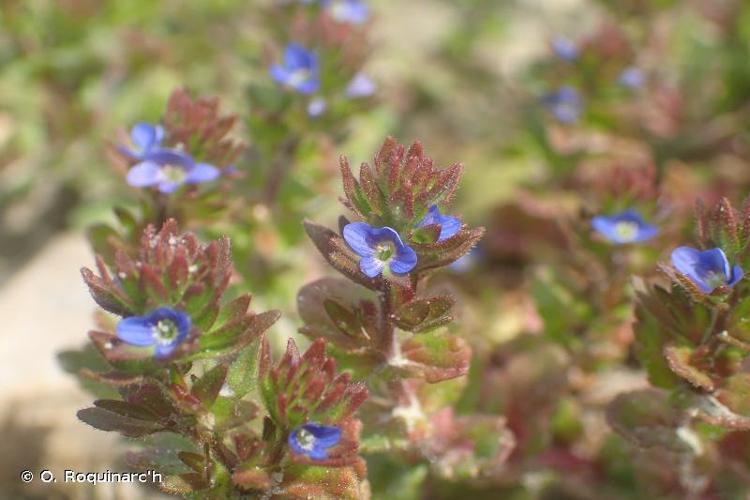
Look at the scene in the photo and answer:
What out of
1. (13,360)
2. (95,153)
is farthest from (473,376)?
(95,153)

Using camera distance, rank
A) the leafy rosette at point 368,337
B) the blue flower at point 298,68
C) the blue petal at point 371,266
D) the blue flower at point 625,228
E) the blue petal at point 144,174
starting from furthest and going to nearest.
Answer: the blue flower at point 298,68 < the blue flower at point 625,228 < the blue petal at point 144,174 < the leafy rosette at point 368,337 < the blue petal at point 371,266

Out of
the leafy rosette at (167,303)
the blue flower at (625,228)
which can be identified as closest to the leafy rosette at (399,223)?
the leafy rosette at (167,303)

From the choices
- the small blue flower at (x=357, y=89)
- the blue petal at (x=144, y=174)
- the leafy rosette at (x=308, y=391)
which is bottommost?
the leafy rosette at (x=308, y=391)

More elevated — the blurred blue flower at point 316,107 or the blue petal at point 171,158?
the blurred blue flower at point 316,107

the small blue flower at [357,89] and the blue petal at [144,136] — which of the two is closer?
the blue petal at [144,136]

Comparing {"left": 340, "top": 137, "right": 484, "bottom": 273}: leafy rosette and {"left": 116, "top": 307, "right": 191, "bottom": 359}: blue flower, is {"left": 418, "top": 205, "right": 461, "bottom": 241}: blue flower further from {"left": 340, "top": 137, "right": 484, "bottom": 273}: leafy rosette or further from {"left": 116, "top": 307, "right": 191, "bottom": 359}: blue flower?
{"left": 116, "top": 307, "right": 191, "bottom": 359}: blue flower

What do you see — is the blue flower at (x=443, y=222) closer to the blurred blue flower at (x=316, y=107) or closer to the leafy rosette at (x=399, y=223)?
the leafy rosette at (x=399, y=223)

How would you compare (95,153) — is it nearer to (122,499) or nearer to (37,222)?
(37,222)
